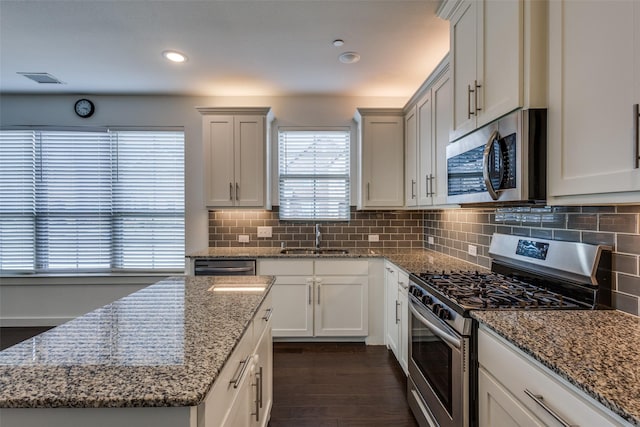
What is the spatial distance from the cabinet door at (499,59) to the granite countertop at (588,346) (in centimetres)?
89

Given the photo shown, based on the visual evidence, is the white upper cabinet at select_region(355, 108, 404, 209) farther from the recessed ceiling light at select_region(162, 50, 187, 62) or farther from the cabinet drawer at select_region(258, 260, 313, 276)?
the recessed ceiling light at select_region(162, 50, 187, 62)

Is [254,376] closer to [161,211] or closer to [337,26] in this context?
[337,26]

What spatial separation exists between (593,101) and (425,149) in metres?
1.68

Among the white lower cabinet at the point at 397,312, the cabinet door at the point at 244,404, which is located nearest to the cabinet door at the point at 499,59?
the white lower cabinet at the point at 397,312

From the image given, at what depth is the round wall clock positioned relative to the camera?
357cm

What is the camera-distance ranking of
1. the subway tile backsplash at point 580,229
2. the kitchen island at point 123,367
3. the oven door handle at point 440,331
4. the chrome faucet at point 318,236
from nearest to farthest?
1. the kitchen island at point 123,367
2. the subway tile backsplash at point 580,229
3. the oven door handle at point 440,331
4. the chrome faucet at point 318,236

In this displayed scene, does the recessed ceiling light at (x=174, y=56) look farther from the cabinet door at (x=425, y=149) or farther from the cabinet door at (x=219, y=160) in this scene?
the cabinet door at (x=425, y=149)

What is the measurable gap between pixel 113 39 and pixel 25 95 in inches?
82.5

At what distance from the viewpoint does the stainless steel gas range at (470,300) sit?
1339 millimetres

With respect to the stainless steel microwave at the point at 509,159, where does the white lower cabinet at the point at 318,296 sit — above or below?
below

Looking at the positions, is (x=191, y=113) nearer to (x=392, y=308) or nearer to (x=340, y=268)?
(x=340, y=268)

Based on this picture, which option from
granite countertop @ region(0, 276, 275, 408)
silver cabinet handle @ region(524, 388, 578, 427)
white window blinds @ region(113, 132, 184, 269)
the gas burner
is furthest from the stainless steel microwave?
white window blinds @ region(113, 132, 184, 269)

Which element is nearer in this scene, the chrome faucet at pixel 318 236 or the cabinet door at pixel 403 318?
the cabinet door at pixel 403 318

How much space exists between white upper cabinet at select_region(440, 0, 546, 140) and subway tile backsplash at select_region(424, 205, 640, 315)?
1.97 ft
